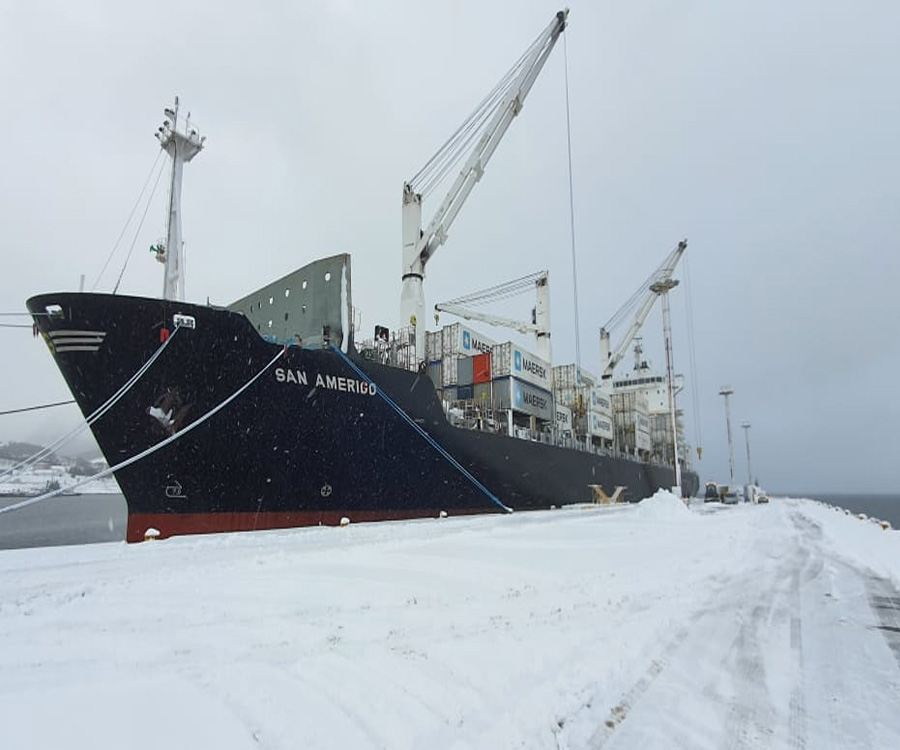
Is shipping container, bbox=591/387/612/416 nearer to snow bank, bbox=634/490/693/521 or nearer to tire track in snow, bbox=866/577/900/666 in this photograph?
snow bank, bbox=634/490/693/521

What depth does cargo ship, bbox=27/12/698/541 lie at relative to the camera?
10.5m

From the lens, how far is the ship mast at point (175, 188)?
1546 cm

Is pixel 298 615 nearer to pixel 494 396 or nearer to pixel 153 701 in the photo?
pixel 153 701

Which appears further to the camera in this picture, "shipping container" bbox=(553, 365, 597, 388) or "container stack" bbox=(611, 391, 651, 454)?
"container stack" bbox=(611, 391, 651, 454)

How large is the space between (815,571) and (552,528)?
4.78 meters

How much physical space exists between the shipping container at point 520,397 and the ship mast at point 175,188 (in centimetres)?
1213

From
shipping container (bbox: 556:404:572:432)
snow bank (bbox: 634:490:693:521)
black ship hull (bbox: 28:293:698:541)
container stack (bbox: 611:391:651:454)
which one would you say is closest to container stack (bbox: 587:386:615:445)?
shipping container (bbox: 556:404:572:432)

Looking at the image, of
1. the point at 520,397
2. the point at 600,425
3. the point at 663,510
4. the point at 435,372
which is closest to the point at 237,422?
the point at 435,372

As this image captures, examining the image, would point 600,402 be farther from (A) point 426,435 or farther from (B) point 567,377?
(A) point 426,435

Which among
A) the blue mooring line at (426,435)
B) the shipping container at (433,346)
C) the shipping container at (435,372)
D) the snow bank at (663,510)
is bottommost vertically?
the snow bank at (663,510)

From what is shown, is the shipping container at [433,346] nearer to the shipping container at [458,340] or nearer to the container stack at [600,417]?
the shipping container at [458,340]

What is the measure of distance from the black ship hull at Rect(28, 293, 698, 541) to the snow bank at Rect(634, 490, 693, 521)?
6.13 m

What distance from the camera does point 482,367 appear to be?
22281 mm

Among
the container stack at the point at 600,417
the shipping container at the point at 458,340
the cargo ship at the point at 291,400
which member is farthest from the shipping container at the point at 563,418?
the shipping container at the point at 458,340
